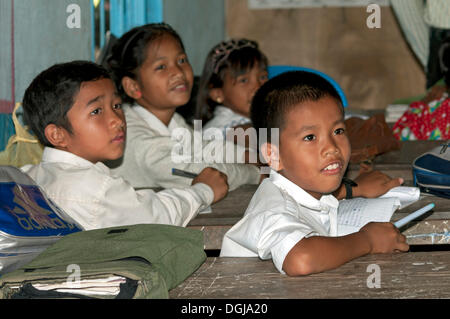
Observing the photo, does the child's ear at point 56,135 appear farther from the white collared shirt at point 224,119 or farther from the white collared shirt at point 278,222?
the white collared shirt at point 224,119

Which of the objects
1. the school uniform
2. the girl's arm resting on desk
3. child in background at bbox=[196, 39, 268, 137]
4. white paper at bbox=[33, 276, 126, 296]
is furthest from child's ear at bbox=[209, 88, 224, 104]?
white paper at bbox=[33, 276, 126, 296]

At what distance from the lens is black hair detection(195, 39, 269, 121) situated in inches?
143

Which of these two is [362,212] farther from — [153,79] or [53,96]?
[153,79]

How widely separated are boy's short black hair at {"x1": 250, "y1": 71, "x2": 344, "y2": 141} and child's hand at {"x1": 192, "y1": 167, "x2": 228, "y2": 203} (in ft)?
1.55

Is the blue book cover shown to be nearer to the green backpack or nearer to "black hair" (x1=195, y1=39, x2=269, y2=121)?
the green backpack

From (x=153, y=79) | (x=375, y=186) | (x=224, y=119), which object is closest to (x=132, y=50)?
(x=153, y=79)

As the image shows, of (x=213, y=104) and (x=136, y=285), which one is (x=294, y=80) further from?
(x=213, y=104)

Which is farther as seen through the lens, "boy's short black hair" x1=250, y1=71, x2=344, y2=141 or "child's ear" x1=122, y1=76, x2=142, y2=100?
"child's ear" x1=122, y1=76, x2=142, y2=100

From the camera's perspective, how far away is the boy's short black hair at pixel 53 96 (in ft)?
6.46

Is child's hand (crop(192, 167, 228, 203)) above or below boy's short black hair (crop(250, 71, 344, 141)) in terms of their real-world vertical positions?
below

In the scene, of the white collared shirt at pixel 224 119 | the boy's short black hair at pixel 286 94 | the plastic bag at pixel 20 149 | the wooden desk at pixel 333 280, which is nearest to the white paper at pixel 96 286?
the wooden desk at pixel 333 280
